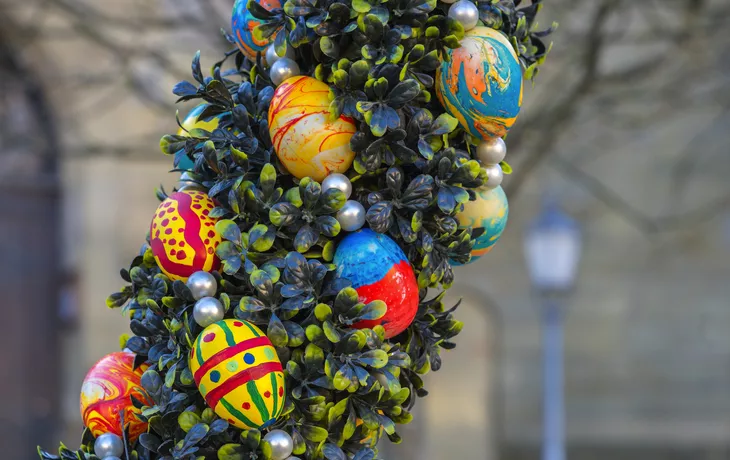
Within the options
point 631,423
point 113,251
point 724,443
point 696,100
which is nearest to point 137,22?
point 113,251

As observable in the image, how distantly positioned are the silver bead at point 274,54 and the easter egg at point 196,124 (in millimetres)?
116

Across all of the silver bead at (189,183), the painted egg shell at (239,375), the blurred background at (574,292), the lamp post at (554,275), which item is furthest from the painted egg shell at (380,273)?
the blurred background at (574,292)

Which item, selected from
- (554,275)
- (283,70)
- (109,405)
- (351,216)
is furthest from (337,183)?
(554,275)

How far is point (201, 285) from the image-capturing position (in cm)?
114

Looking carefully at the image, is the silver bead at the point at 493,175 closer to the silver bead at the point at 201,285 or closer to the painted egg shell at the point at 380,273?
the painted egg shell at the point at 380,273

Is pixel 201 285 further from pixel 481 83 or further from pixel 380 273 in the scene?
pixel 481 83

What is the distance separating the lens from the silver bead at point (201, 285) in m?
1.14

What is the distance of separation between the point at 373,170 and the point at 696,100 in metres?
5.90

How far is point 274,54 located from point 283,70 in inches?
2.0

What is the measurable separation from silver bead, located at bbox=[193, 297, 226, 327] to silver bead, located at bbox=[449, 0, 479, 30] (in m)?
0.54

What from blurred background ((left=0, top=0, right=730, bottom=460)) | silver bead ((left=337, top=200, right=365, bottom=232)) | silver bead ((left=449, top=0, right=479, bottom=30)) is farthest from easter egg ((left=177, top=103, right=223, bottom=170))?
blurred background ((left=0, top=0, right=730, bottom=460))

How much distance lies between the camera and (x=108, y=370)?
1.25 m

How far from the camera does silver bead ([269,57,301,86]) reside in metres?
1.21

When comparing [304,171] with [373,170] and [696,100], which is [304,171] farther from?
[696,100]
